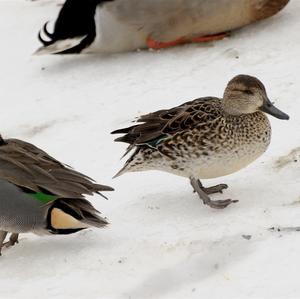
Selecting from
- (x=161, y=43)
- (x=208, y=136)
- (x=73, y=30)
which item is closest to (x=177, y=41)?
(x=161, y=43)

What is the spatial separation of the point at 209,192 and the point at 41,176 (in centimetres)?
93

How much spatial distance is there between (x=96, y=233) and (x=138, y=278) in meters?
0.67

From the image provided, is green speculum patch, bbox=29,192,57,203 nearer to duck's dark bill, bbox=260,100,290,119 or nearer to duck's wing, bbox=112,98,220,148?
duck's wing, bbox=112,98,220,148

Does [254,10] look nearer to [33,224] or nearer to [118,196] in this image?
[118,196]

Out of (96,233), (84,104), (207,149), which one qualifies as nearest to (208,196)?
(207,149)

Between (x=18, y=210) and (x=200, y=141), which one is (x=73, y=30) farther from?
(x=18, y=210)

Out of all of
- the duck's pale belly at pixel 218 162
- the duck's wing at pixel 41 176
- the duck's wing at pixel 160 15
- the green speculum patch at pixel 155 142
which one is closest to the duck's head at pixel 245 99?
the duck's pale belly at pixel 218 162

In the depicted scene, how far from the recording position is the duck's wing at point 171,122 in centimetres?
502

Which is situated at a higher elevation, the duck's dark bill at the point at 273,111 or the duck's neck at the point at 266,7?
the duck's dark bill at the point at 273,111

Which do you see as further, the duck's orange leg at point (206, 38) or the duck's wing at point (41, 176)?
the duck's orange leg at point (206, 38)

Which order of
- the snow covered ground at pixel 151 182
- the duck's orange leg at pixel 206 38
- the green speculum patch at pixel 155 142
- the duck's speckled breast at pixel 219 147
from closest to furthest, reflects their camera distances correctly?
the snow covered ground at pixel 151 182, the duck's speckled breast at pixel 219 147, the green speculum patch at pixel 155 142, the duck's orange leg at pixel 206 38

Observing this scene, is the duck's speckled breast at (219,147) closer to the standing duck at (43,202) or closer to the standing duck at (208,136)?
the standing duck at (208,136)

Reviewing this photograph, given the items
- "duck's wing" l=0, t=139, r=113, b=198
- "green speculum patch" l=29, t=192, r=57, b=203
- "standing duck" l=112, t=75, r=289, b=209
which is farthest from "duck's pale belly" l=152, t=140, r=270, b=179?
"green speculum patch" l=29, t=192, r=57, b=203

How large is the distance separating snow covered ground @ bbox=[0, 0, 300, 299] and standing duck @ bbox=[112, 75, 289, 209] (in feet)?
0.74
